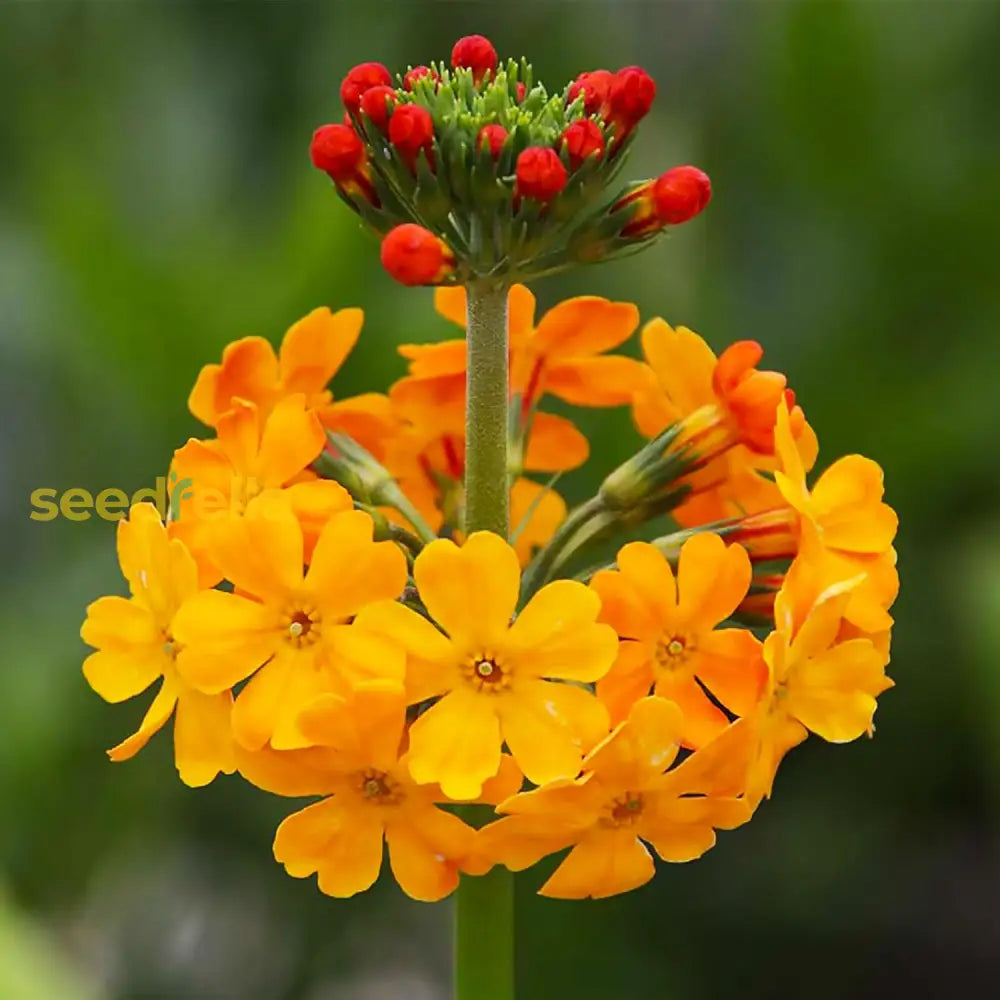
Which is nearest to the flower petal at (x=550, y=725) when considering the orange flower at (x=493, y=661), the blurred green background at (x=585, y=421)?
the orange flower at (x=493, y=661)

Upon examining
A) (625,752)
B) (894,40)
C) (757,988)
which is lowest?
(757,988)

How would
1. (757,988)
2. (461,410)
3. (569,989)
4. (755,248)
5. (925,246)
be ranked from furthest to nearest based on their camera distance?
(755,248) → (925,246) → (757,988) → (569,989) → (461,410)

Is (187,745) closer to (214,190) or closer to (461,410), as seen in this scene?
(461,410)

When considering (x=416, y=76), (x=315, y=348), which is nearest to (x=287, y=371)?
(x=315, y=348)

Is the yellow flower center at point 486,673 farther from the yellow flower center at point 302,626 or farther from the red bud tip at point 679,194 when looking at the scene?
the red bud tip at point 679,194

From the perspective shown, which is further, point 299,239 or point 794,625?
point 299,239

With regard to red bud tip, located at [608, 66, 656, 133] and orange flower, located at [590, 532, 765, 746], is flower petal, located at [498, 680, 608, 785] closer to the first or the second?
orange flower, located at [590, 532, 765, 746]

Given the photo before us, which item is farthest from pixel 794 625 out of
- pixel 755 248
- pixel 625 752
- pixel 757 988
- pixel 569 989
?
pixel 755 248

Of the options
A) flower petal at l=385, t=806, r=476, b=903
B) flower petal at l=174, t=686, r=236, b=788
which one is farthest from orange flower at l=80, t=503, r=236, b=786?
flower petal at l=385, t=806, r=476, b=903
